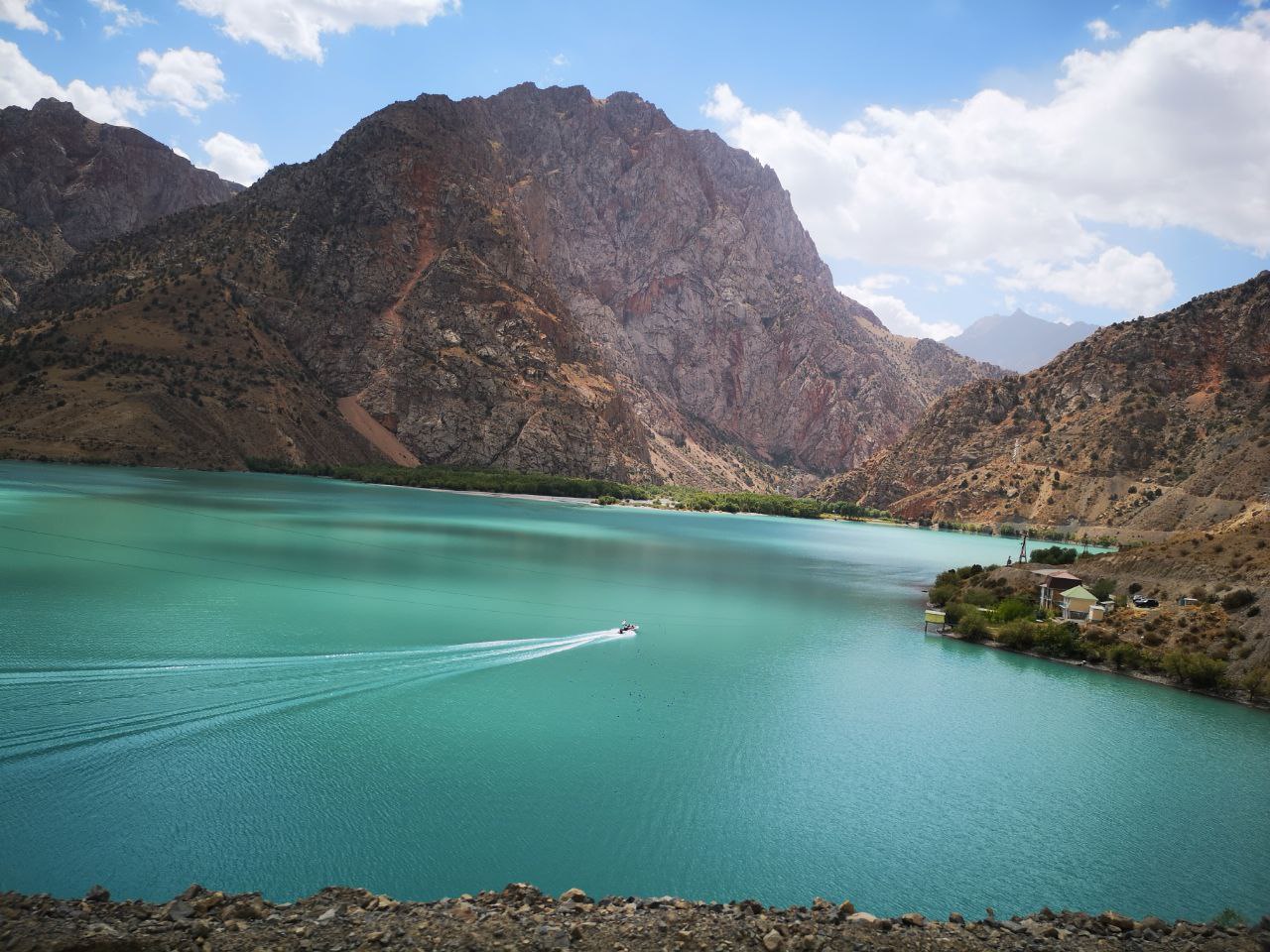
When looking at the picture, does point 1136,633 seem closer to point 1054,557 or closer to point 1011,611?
point 1011,611

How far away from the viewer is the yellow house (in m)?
40.2

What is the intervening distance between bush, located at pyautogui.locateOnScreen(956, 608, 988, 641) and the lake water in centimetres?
178

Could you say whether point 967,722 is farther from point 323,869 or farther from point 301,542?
point 301,542

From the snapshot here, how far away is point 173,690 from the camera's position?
20.4 meters

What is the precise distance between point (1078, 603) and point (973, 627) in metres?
5.27

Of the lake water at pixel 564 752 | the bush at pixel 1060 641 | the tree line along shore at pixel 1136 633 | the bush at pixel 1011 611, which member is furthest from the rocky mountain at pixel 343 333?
the bush at pixel 1060 641

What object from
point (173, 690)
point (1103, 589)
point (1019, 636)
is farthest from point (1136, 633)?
point (173, 690)

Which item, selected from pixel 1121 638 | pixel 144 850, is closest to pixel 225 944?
pixel 144 850

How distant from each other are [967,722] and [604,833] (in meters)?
15.4

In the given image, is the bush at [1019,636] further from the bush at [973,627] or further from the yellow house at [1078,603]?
the yellow house at [1078,603]

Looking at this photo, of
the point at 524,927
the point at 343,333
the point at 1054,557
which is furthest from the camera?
the point at 343,333

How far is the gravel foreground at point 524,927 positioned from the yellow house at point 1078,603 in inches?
1187

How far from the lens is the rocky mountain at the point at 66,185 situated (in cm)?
15212

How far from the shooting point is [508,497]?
12519 cm
